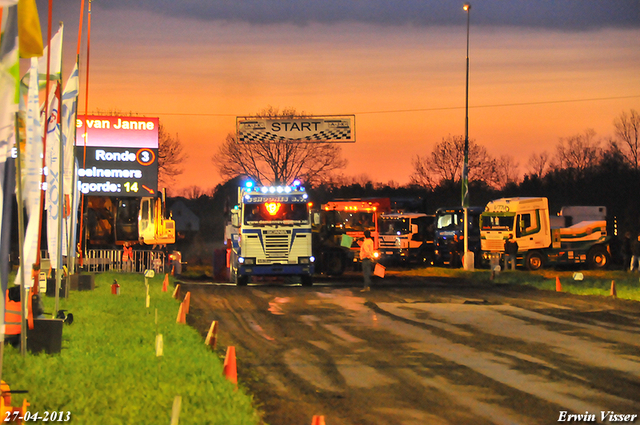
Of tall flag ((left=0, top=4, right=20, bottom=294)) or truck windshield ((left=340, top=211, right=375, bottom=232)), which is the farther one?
truck windshield ((left=340, top=211, right=375, bottom=232))

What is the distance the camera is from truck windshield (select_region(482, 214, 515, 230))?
4066cm

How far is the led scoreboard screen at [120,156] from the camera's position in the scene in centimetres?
3162

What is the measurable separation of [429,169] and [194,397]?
78400 mm

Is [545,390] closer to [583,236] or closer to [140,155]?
[140,155]

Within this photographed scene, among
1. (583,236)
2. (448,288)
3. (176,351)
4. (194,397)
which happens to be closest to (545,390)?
(194,397)

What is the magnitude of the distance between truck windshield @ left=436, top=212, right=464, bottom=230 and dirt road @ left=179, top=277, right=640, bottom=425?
24.3 meters

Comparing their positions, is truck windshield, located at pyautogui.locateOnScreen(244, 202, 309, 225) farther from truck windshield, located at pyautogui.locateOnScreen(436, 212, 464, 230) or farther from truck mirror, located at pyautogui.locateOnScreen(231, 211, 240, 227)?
truck windshield, located at pyautogui.locateOnScreen(436, 212, 464, 230)

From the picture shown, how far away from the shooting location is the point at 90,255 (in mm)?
33812

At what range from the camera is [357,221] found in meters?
38.9

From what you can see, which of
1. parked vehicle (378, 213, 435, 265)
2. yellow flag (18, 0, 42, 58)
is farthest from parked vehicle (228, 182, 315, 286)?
yellow flag (18, 0, 42, 58)

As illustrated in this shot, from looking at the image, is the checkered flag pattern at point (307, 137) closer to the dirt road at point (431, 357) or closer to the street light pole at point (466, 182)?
the street light pole at point (466, 182)

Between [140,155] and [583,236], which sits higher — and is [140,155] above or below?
above

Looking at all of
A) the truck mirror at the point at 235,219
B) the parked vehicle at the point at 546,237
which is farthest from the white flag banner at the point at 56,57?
the parked vehicle at the point at 546,237

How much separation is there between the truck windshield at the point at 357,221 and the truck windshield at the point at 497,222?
21.6ft
